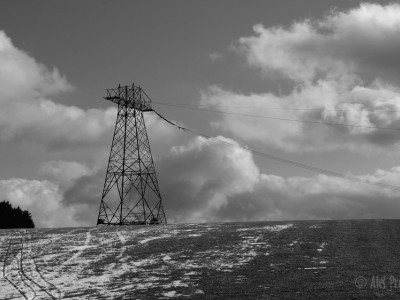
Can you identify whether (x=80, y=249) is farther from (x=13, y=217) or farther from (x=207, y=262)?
(x=13, y=217)

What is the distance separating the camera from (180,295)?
709 inches

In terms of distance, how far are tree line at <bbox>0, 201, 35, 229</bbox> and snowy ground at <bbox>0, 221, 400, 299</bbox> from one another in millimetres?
27400

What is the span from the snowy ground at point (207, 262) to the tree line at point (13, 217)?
27.4 meters

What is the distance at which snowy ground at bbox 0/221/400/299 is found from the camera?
18.6 meters

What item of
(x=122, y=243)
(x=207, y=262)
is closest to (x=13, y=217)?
(x=122, y=243)

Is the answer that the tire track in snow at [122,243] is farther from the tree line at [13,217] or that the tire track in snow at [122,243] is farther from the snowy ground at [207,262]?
the tree line at [13,217]

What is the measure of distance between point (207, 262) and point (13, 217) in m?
43.8

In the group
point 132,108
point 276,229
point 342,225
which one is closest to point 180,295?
point 276,229

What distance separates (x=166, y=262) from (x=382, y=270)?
29.6ft

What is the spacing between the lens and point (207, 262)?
23.0 m

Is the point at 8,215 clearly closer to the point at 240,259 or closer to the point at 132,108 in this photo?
the point at 132,108

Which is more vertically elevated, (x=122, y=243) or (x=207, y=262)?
(x=122, y=243)

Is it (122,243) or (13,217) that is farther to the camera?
(13,217)

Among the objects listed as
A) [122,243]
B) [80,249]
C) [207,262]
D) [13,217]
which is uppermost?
[13,217]
